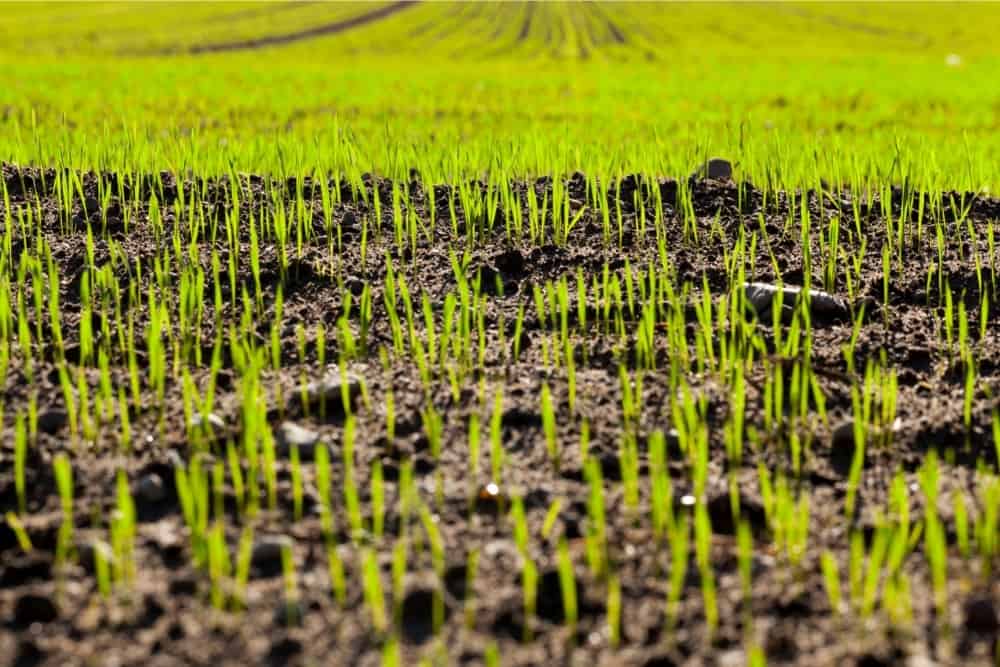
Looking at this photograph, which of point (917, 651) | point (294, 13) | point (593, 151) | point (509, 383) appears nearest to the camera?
point (917, 651)

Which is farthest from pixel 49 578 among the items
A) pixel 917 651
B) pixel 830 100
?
pixel 830 100

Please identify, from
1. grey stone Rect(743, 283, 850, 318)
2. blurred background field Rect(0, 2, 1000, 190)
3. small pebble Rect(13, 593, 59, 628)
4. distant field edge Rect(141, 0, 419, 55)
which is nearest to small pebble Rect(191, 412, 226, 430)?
small pebble Rect(13, 593, 59, 628)

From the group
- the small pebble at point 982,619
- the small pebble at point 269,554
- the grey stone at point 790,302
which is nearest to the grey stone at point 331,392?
the small pebble at point 269,554

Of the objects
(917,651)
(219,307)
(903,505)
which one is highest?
(219,307)

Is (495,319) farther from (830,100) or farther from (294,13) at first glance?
(294,13)

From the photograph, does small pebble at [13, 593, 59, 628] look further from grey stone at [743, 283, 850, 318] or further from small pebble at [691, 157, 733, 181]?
small pebble at [691, 157, 733, 181]

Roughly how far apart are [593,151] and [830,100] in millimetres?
10130

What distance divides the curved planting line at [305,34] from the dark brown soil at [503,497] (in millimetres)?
27532

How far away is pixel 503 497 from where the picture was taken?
2.35 m

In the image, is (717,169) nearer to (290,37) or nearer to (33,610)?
(33,610)

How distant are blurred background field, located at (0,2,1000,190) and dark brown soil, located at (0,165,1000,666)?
2.67 feet

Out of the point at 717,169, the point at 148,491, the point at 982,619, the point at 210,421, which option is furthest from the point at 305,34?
the point at 982,619

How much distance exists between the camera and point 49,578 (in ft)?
6.82

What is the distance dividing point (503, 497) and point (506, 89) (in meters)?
14.5
